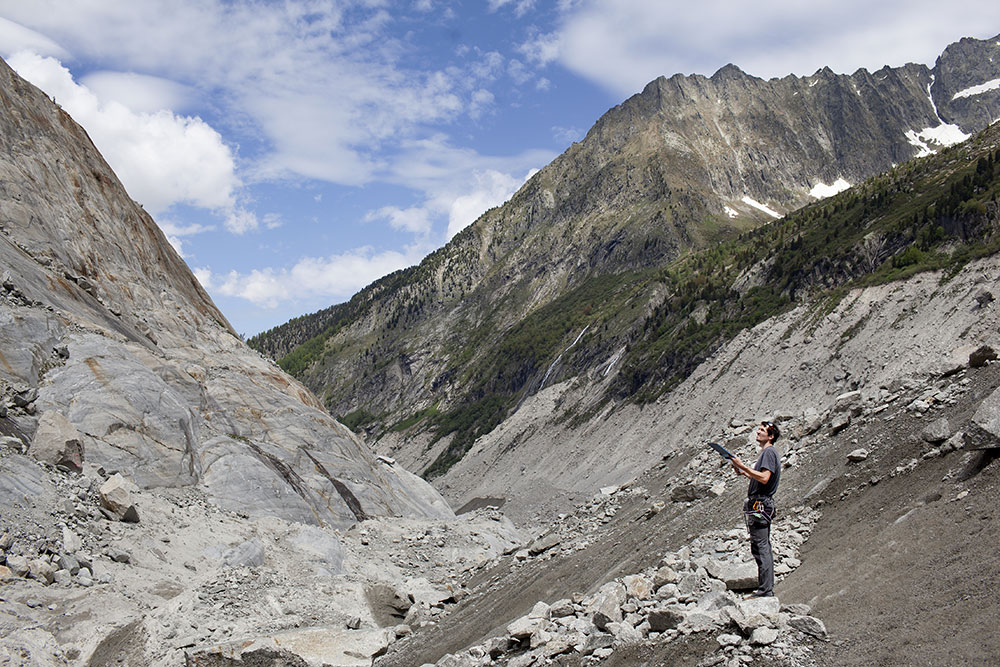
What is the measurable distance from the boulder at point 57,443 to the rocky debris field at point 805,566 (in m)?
10.6

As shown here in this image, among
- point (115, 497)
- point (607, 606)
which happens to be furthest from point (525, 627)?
point (115, 497)

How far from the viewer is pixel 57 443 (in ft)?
60.6

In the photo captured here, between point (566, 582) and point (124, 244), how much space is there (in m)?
30.4

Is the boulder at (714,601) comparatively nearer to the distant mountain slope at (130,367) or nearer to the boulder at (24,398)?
the distant mountain slope at (130,367)

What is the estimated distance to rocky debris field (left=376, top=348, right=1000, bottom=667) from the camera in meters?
7.52

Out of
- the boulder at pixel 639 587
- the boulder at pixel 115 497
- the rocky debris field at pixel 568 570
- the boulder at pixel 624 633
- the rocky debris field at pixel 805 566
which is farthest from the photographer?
the boulder at pixel 115 497

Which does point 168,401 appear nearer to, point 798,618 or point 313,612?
point 313,612

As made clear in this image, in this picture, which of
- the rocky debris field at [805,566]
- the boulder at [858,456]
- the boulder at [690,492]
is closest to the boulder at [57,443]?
the rocky debris field at [805,566]

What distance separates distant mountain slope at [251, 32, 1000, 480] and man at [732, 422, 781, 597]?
81189mm

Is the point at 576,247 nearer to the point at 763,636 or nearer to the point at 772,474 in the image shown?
the point at 772,474

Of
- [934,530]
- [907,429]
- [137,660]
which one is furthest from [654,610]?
[137,660]

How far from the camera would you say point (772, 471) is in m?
9.30

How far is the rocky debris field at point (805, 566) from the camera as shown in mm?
7516

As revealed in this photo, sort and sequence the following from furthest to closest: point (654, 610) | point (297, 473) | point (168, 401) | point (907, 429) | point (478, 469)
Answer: point (478, 469), point (297, 473), point (168, 401), point (907, 429), point (654, 610)
